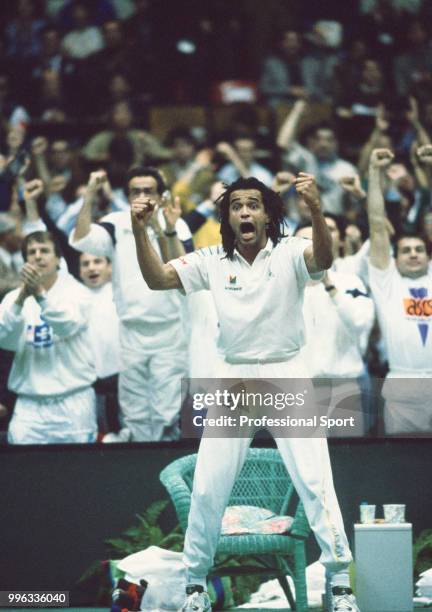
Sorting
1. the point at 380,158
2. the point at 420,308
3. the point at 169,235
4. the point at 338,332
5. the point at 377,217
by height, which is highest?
the point at 380,158

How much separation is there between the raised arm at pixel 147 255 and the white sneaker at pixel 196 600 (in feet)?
4.87

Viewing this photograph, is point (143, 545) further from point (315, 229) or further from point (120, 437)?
point (315, 229)

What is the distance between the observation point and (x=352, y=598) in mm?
6258

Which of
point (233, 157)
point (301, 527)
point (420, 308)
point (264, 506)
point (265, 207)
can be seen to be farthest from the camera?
point (233, 157)

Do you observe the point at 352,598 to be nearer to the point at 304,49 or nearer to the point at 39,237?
the point at 39,237

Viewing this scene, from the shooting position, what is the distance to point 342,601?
623 centimetres

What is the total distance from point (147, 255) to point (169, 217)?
176 centimetres

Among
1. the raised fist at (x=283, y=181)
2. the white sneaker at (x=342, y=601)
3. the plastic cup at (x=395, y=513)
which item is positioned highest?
the raised fist at (x=283, y=181)

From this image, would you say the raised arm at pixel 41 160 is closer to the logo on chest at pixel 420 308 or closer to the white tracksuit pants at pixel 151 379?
the white tracksuit pants at pixel 151 379

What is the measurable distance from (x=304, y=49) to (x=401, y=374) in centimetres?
621

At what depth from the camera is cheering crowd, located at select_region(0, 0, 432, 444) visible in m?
A: 8.11

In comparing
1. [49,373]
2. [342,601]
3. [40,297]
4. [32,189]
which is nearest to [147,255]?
[40,297]

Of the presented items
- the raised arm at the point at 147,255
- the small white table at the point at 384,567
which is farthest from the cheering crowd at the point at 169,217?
the small white table at the point at 384,567

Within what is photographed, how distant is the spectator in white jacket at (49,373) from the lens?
8070 mm
